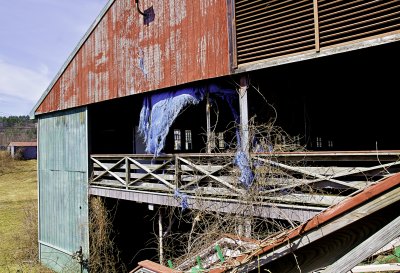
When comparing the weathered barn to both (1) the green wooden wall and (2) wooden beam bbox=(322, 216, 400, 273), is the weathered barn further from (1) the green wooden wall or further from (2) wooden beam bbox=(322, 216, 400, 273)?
(2) wooden beam bbox=(322, 216, 400, 273)

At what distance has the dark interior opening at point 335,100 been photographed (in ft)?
25.4

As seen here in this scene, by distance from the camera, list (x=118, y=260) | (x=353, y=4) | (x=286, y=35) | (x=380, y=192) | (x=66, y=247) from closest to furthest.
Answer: (x=380, y=192)
(x=353, y=4)
(x=286, y=35)
(x=118, y=260)
(x=66, y=247)

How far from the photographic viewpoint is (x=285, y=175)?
602cm

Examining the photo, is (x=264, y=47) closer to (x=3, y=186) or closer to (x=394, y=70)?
(x=394, y=70)

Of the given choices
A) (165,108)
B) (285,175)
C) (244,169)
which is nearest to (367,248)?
(285,175)

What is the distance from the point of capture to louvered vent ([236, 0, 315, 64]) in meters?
6.08

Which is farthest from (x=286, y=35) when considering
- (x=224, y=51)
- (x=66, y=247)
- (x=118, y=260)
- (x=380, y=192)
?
(x=66, y=247)

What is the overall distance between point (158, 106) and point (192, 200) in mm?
2682

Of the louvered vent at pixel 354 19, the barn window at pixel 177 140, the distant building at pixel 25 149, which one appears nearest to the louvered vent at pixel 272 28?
the louvered vent at pixel 354 19

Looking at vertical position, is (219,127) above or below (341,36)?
below

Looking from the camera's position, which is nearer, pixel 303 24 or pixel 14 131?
pixel 303 24

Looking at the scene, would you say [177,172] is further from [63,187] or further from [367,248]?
[63,187]

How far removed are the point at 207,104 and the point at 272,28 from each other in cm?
209

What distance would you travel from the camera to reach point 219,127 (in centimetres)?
1173
